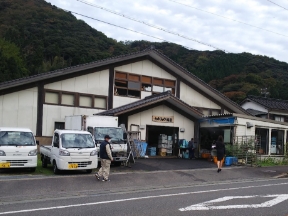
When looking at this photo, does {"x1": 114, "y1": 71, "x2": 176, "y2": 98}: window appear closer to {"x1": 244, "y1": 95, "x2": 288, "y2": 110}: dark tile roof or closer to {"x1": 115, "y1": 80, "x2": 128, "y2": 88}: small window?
{"x1": 115, "y1": 80, "x2": 128, "y2": 88}: small window

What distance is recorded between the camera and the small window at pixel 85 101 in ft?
85.8

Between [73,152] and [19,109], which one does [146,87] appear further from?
[73,152]

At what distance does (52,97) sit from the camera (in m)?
25.0

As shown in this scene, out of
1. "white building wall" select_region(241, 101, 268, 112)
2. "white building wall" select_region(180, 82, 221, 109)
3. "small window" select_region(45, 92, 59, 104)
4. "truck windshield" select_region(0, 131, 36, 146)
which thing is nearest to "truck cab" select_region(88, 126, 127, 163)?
"truck windshield" select_region(0, 131, 36, 146)

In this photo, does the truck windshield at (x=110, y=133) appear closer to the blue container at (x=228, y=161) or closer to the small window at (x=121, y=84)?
the blue container at (x=228, y=161)

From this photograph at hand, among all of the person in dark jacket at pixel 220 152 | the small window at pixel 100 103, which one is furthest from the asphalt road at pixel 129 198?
the small window at pixel 100 103

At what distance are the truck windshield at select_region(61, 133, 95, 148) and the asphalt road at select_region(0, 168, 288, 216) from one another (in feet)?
5.23

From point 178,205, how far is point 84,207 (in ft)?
7.89

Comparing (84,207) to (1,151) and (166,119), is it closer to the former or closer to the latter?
(1,151)

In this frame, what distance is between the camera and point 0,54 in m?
55.6

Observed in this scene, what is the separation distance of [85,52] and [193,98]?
37.4 metres

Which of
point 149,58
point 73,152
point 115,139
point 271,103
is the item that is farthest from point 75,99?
point 271,103

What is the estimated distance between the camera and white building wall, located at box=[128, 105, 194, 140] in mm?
24703

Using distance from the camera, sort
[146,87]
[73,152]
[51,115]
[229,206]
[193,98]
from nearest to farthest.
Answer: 1. [229,206]
2. [73,152]
3. [51,115]
4. [146,87]
5. [193,98]
